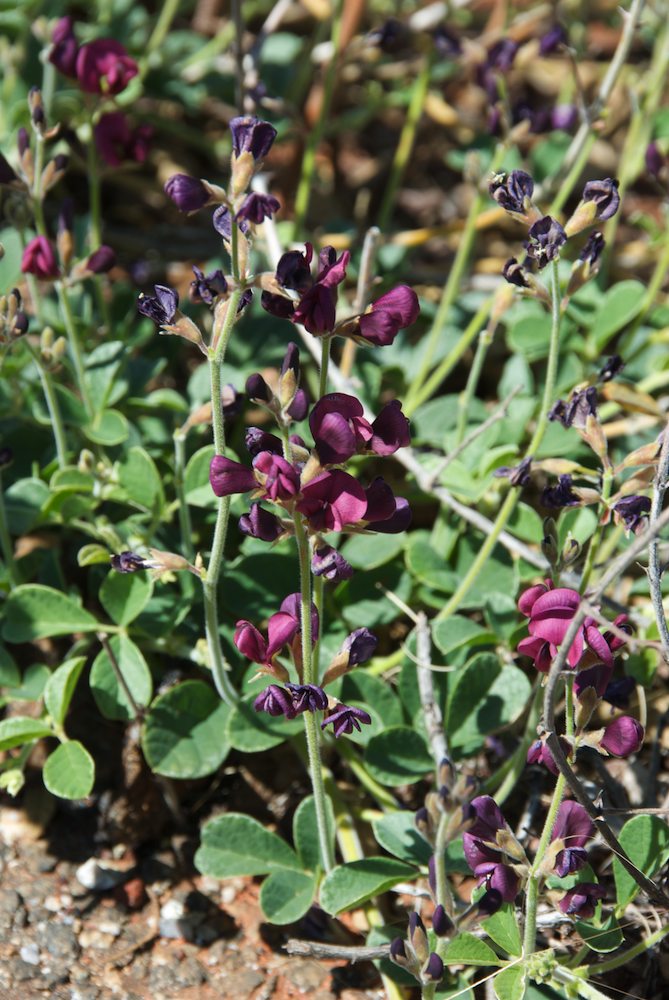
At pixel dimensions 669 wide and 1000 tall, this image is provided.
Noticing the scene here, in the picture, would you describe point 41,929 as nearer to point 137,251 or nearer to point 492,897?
point 492,897

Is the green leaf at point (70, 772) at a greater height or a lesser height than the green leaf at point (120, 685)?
lesser

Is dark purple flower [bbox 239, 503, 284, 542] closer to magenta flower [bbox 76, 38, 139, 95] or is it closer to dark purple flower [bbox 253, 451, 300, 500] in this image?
dark purple flower [bbox 253, 451, 300, 500]

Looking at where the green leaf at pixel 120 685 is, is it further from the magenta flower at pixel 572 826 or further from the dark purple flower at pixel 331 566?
the magenta flower at pixel 572 826

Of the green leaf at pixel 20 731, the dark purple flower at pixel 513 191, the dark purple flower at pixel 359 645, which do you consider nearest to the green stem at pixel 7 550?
the green leaf at pixel 20 731

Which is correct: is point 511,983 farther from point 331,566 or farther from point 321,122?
point 321,122

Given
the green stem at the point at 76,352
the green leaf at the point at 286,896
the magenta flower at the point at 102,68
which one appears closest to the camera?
the green leaf at the point at 286,896

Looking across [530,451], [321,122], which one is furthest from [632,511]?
[321,122]

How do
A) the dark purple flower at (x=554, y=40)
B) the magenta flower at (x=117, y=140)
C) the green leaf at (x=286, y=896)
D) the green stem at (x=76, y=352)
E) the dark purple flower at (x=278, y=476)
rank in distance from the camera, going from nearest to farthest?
the dark purple flower at (x=278, y=476) → the green leaf at (x=286, y=896) → the green stem at (x=76, y=352) → the magenta flower at (x=117, y=140) → the dark purple flower at (x=554, y=40)
